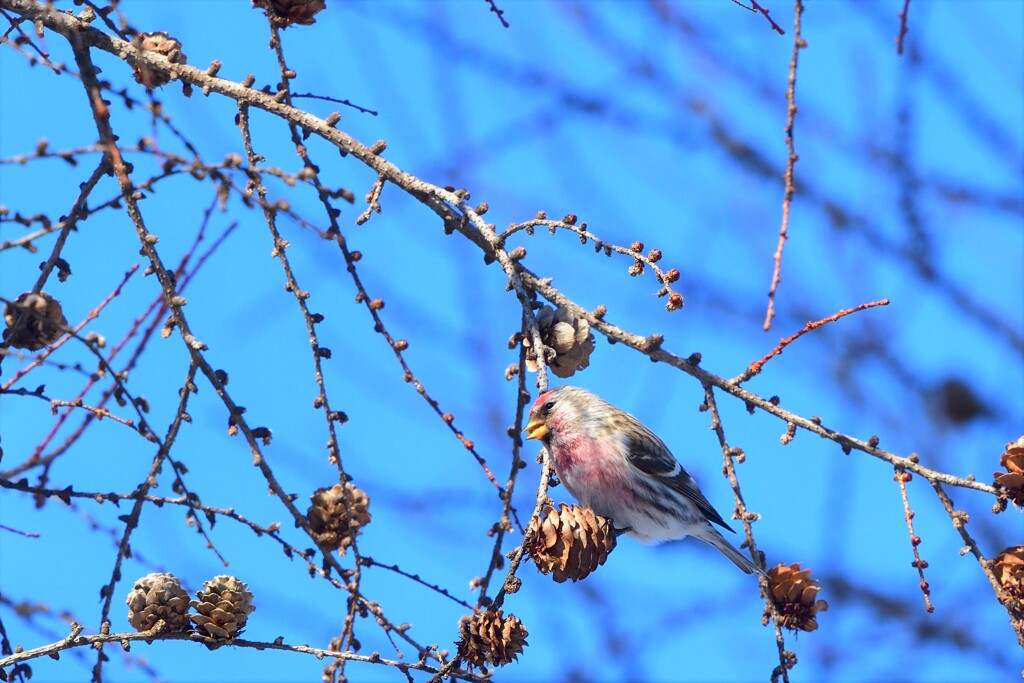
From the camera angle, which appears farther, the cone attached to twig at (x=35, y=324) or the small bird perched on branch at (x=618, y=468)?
the small bird perched on branch at (x=618, y=468)

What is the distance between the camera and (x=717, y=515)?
12.8 feet

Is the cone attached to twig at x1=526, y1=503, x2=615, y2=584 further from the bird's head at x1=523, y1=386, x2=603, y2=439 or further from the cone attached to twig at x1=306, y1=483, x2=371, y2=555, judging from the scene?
the bird's head at x1=523, y1=386, x2=603, y2=439

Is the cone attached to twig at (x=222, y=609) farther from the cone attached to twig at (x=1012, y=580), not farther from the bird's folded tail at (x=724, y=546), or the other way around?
the bird's folded tail at (x=724, y=546)

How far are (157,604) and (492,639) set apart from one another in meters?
0.70

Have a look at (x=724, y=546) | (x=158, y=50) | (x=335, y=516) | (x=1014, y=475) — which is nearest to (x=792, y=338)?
(x=1014, y=475)

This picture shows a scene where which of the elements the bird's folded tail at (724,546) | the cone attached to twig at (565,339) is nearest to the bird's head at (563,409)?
the bird's folded tail at (724,546)

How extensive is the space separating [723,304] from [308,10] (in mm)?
2315

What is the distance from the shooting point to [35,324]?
7.39 ft

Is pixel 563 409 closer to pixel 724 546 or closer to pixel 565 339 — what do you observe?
pixel 724 546

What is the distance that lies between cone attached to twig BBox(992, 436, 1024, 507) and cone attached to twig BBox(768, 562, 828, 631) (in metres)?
0.49

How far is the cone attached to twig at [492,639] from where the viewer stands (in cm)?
176

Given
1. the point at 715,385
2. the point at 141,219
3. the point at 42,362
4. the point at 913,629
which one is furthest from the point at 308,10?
the point at 913,629

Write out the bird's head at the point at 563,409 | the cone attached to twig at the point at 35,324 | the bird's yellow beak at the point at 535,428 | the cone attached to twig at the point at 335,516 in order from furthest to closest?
the bird's head at the point at 563,409
the bird's yellow beak at the point at 535,428
the cone attached to twig at the point at 335,516
the cone attached to twig at the point at 35,324

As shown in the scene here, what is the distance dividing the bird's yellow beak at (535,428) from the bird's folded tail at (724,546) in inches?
37.8
